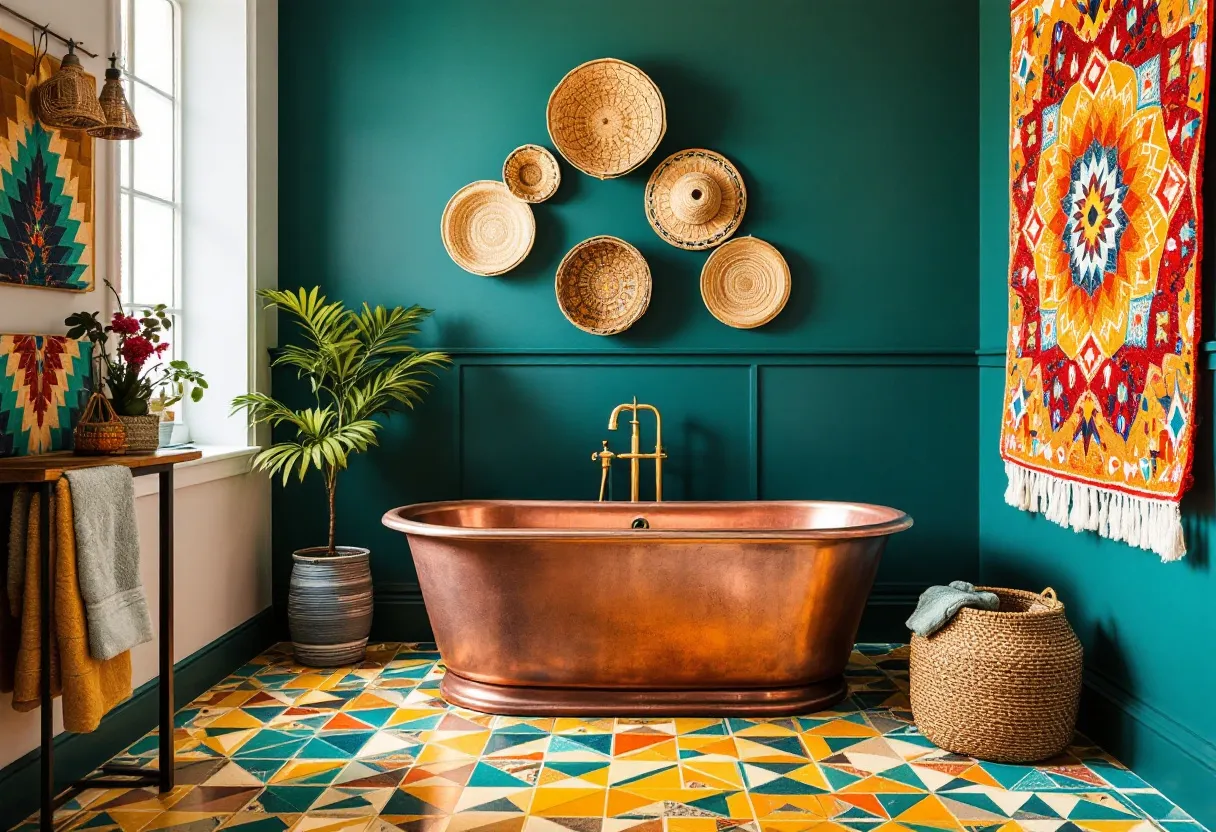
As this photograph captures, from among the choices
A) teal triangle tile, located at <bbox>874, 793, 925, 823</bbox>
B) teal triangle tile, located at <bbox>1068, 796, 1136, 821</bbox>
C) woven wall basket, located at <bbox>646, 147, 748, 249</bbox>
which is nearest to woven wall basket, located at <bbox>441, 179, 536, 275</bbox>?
woven wall basket, located at <bbox>646, 147, 748, 249</bbox>

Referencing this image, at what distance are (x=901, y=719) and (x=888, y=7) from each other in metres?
2.80

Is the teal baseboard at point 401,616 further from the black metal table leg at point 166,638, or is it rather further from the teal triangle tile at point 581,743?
the black metal table leg at point 166,638

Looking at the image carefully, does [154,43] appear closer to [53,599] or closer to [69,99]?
[69,99]

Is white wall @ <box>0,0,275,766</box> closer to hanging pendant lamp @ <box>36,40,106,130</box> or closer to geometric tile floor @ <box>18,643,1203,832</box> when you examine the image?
hanging pendant lamp @ <box>36,40,106,130</box>

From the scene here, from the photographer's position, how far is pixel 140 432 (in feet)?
8.59

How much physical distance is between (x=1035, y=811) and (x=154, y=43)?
12.7 feet

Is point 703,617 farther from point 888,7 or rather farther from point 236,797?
point 888,7

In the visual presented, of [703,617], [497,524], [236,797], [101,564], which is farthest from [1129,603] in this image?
[101,564]

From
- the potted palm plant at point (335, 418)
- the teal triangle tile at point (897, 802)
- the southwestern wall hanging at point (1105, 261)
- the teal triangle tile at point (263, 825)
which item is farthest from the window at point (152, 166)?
the southwestern wall hanging at point (1105, 261)

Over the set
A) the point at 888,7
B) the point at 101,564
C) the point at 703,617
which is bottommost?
the point at 703,617

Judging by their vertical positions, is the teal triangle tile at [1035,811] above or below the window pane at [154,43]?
below

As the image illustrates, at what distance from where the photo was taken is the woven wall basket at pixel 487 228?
4.08 meters

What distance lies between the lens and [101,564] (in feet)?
7.60

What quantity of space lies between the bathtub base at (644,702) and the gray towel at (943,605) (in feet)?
1.53
